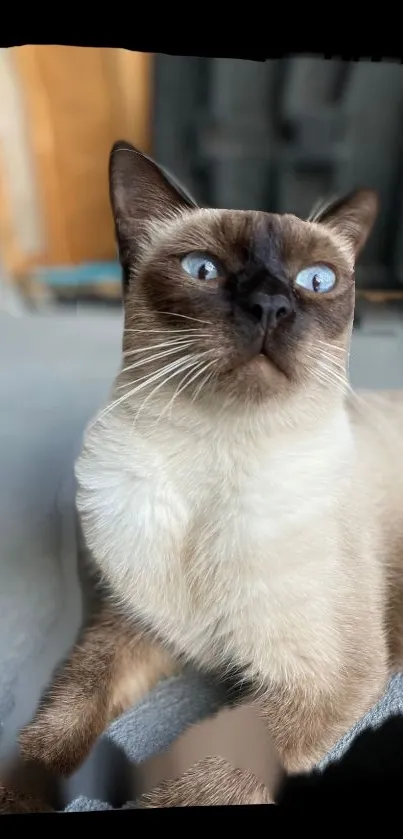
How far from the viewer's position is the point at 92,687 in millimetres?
858

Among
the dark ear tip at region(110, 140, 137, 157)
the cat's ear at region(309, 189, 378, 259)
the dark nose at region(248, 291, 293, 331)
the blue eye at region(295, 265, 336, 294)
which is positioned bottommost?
the dark nose at region(248, 291, 293, 331)

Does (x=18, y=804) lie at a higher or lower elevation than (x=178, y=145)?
lower

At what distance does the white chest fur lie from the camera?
2.61ft

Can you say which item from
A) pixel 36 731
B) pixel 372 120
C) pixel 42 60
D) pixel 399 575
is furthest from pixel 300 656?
pixel 42 60

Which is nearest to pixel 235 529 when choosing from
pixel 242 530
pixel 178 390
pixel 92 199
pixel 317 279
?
pixel 242 530

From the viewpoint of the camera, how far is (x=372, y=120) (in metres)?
0.83

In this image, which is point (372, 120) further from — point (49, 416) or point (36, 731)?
point (36, 731)

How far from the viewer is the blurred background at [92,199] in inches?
32.1

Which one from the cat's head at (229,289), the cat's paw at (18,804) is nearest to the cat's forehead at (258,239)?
the cat's head at (229,289)

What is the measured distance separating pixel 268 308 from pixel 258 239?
0.32ft

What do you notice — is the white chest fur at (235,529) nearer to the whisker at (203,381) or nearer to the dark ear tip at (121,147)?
the whisker at (203,381)

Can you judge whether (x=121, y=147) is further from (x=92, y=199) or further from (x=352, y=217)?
(x=352, y=217)

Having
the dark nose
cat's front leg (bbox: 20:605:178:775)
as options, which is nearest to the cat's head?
the dark nose

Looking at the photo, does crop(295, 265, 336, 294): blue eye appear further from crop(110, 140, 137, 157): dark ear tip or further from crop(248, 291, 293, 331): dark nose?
crop(110, 140, 137, 157): dark ear tip
